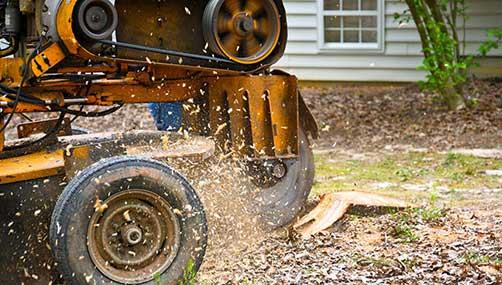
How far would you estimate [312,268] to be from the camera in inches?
257

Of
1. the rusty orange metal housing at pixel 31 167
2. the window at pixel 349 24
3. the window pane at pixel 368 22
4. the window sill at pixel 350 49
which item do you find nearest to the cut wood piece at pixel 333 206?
the rusty orange metal housing at pixel 31 167

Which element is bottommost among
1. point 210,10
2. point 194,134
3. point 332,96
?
point 332,96

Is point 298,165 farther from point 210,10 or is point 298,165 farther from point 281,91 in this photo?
point 210,10

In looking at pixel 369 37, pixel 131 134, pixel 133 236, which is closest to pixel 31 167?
pixel 133 236

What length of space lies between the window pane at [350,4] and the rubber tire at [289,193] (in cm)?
1015

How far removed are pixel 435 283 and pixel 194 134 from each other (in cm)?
216

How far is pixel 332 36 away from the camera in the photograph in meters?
17.8

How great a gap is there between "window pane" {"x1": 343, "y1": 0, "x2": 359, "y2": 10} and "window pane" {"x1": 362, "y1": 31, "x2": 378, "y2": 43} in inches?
18.4

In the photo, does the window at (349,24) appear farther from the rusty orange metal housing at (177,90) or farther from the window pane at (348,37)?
the rusty orange metal housing at (177,90)

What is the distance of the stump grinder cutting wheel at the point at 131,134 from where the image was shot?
19.7 ft

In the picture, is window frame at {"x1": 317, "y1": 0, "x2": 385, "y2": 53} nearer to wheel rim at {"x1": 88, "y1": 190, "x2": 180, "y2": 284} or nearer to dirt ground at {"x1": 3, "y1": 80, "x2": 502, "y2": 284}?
dirt ground at {"x1": 3, "y1": 80, "x2": 502, "y2": 284}

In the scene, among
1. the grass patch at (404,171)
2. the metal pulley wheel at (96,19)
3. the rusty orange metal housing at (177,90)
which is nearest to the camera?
the metal pulley wheel at (96,19)

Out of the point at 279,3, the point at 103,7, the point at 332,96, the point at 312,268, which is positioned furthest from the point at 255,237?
the point at 332,96

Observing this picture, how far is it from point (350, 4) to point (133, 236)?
1231 cm
